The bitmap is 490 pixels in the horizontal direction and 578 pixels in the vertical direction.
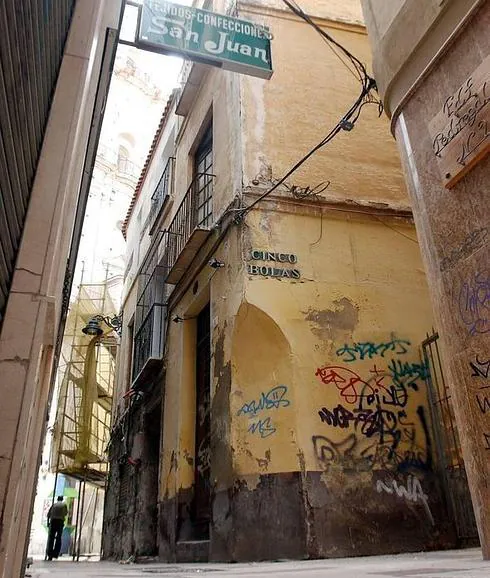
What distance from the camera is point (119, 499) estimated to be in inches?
528

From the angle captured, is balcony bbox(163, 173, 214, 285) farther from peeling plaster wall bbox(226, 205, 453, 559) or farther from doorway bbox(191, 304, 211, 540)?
peeling plaster wall bbox(226, 205, 453, 559)

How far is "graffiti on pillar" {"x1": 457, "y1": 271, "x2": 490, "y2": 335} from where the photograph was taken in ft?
12.1

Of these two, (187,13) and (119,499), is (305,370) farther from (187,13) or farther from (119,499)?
(119,499)

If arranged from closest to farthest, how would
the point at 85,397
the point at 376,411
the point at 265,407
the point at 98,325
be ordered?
the point at 265,407 → the point at 376,411 → the point at 98,325 → the point at 85,397

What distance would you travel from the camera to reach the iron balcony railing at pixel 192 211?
973 centimetres

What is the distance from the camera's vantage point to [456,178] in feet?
13.1

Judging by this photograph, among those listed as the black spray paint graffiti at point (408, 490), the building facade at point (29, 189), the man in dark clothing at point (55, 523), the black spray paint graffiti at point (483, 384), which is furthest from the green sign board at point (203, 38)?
the man in dark clothing at point (55, 523)

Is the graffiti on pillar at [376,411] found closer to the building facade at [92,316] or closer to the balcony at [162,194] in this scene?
the balcony at [162,194]

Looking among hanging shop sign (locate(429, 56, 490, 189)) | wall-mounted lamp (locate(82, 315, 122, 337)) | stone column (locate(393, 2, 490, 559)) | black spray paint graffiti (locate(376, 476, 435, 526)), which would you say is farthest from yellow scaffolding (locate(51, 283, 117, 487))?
hanging shop sign (locate(429, 56, 490, 189))

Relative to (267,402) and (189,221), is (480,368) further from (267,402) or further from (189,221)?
(189,221)

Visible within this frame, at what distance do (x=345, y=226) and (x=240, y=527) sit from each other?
436 centimetres

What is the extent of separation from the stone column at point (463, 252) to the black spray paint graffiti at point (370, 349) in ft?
9.47

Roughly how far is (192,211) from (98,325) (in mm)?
6184

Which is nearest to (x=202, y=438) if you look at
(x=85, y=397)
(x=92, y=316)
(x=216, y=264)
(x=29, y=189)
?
(x=216, y=264)
